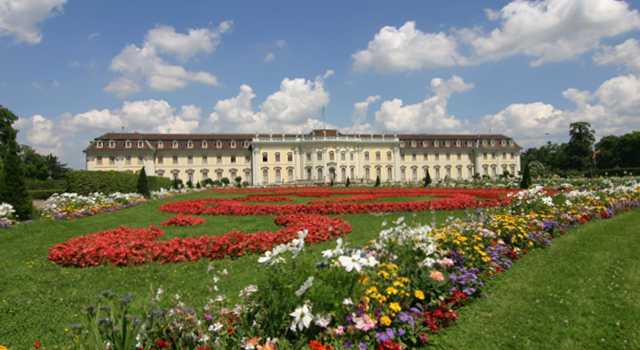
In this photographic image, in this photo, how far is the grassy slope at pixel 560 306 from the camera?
9.36 feet

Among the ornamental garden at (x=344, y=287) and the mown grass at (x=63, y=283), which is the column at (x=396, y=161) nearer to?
the ornamental garden at (x=344, y=287)

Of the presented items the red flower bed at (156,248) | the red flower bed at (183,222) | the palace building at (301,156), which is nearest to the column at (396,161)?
the palace building at (301,156)

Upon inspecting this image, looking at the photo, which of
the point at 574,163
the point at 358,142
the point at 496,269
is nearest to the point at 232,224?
the point at 496,269

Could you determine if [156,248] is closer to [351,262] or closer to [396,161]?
[351,262]

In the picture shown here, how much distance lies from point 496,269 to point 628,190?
8.44 metres

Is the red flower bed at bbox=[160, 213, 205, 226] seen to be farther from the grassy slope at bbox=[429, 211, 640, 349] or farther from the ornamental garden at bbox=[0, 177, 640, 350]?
the grassy slope at bbox=[429, 211, 640, 349]

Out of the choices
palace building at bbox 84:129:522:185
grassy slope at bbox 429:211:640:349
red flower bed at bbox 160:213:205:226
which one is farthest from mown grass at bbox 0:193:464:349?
palace building at bbox 84:129:522:185

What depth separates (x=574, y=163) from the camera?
175 feet

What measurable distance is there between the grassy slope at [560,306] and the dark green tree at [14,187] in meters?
11.5

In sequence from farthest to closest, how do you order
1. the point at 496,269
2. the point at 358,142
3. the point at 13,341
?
the point at 358,142 → the point at 496,269 → the point at 13,341

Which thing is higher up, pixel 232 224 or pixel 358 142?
pixel 358 142

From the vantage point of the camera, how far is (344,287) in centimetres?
246

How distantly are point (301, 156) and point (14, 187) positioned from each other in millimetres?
41571

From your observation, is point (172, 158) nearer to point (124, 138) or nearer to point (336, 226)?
point (124, 138)
